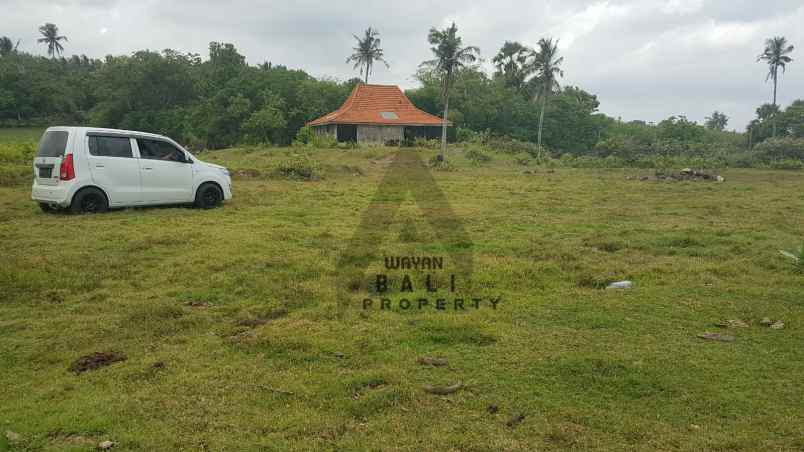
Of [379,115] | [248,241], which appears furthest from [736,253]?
[379,115]

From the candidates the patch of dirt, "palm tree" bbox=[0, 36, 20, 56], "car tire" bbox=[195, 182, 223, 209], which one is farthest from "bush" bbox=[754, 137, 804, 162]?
"palm tree" bbox=[0, 36, 20, 56]

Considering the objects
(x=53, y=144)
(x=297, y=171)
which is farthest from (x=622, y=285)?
(x=297, y=171)

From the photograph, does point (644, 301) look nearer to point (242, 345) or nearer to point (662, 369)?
point (662, 369)

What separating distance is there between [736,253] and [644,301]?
370cm

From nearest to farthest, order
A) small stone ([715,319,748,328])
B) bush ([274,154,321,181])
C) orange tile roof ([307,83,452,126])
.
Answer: small stone ([715,319,748,328]), bush ([274,154,321,181]), orange tile roof ([307,83,452,126])

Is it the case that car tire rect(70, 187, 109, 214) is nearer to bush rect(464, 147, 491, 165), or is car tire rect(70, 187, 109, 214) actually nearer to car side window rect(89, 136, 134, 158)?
car side window rect(89, 136, 134, 158)

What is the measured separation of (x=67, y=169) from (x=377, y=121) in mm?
29249

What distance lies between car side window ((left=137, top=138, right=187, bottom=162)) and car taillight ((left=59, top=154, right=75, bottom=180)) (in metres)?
1.28

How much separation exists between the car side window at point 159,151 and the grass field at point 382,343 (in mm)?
1465

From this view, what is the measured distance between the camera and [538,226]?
36.6ft

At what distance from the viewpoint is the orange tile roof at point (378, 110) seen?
126ft

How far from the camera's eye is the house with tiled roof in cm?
3834

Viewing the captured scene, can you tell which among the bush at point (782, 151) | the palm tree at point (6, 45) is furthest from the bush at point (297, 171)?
the palm tree at point (6, 45)

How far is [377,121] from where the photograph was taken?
125 ft
